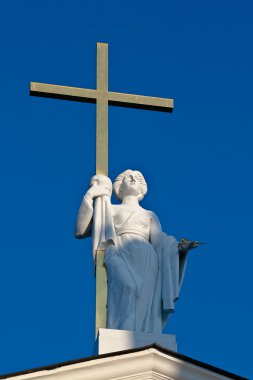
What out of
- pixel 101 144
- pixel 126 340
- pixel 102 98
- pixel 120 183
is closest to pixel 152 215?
pixel 120 183

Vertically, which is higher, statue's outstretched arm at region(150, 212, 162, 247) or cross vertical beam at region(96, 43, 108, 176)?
cross vertical beam at region(96, 43, 108, 176)

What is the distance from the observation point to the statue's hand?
16.1 metres

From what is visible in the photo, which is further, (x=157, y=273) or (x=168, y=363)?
(x=157, y=273)

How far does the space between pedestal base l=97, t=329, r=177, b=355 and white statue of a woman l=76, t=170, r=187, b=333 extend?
0.86ft

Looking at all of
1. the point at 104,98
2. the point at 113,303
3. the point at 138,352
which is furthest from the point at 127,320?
the point at 104,98

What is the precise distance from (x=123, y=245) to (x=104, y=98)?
246cm

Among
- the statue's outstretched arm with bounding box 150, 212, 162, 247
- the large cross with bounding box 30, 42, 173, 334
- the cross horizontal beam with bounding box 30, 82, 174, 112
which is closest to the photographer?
the statue's outstretched arm with bounding box 150, 212, 162, 247

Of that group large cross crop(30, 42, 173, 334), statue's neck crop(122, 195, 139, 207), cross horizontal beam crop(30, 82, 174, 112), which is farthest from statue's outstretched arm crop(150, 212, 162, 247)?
cross horizontal beam crop(30, 82, 174, 112)

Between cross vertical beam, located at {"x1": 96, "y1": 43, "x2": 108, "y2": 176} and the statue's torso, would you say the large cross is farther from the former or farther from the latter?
the statue's torso

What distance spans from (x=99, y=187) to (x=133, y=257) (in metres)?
1.13

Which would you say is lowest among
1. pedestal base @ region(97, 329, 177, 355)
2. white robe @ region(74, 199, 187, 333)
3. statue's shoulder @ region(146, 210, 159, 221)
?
pedestal base @ region(97, 329, 177, 355)

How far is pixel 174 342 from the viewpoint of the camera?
48.2 ft

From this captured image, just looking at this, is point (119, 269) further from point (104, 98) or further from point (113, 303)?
point (104, 98)

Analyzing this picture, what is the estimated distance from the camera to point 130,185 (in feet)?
54.5
